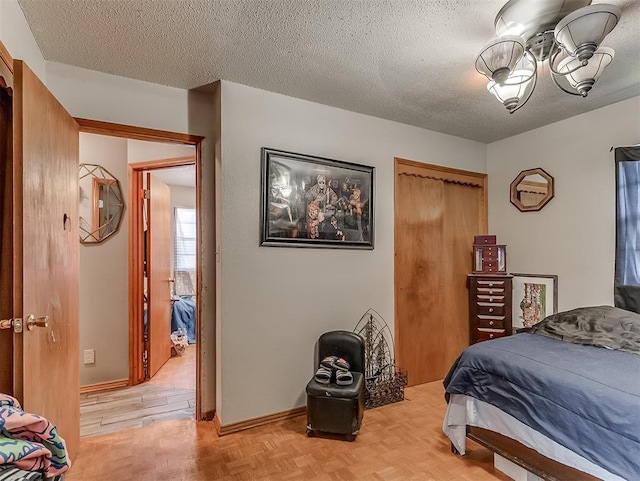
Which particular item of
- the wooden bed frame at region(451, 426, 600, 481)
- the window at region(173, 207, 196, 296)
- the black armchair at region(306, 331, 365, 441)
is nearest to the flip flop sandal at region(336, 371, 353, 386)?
the black armchair at region(306, 331, 365, 441)

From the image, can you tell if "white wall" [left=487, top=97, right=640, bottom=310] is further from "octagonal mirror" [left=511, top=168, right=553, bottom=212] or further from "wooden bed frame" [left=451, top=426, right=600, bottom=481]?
"wooden bed frame" [left=451, top=426, right=600, bottom=481]

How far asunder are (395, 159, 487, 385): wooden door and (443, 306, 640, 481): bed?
3.63 ft

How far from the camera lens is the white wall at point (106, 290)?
3111 mm

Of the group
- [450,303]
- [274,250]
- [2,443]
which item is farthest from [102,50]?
[450,303]

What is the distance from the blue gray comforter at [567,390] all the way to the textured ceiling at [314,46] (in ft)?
5.94

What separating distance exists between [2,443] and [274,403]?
185cm

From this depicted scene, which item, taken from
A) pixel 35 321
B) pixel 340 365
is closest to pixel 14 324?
pixel 35 321

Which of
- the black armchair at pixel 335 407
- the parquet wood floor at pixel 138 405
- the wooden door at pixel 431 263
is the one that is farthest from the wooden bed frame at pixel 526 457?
the parquet wood floor at pixel 138 405

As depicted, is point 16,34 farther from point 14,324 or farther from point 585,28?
point 585,28

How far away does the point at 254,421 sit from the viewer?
249 centimetres

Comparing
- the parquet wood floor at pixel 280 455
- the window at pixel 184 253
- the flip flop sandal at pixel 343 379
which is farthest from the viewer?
the window at pixel 184 253

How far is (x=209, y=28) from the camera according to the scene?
1.87 meters

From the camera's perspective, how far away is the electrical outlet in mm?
3084

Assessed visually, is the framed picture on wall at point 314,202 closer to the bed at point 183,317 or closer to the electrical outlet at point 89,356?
the electrical outlet at point 89,356
